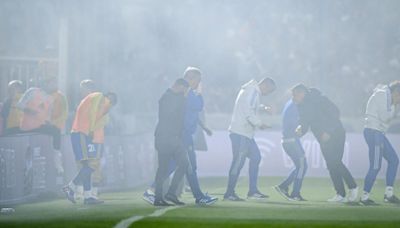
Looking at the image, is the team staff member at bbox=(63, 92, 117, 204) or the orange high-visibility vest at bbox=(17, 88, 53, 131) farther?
the orange high-visibility vest at bbox=(17, 88, 53, 131)

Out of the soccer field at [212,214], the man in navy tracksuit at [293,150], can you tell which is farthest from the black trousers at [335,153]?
the man in navy tracksuit at [293,150]

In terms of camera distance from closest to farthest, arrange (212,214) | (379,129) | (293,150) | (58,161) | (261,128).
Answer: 1. (212,214)
2. (379,129)
3. (261,128)
4. (293,150)
5. (58,161)

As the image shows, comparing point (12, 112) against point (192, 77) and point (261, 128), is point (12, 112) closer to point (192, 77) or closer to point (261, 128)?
point (192, 77)

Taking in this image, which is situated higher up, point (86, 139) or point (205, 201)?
point (86, 139)

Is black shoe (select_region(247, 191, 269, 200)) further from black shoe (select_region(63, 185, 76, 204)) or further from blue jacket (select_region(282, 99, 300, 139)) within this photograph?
black shoe (select_region(63, 185, 76, 204))

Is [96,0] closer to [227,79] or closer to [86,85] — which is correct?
[86,85]

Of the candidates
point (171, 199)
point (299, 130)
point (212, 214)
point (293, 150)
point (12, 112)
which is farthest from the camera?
point (12, 112)

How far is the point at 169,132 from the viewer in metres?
15.1

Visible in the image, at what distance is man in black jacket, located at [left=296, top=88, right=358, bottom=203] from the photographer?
1625 centimetres

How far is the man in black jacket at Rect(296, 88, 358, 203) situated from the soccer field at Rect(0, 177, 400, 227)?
478mm

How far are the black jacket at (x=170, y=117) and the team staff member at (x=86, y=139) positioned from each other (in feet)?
5.36

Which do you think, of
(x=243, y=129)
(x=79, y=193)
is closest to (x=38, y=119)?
(x=79, y=193)

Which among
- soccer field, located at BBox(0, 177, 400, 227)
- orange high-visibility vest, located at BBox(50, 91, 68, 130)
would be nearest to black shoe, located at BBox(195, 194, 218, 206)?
soccer field, located at BBox(0, 177, 400, 227)

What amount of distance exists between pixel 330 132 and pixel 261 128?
102 cm
